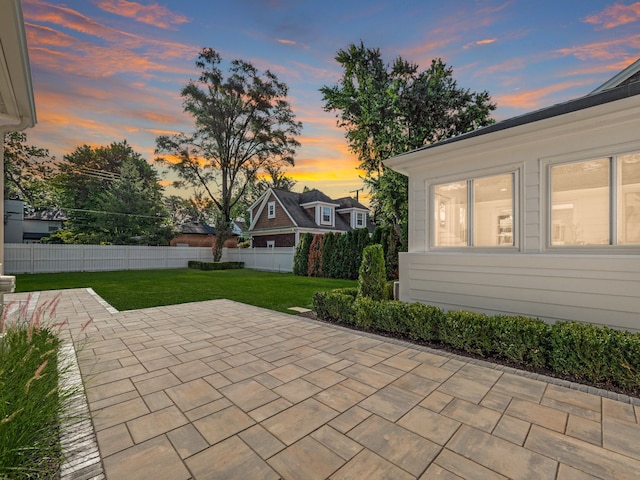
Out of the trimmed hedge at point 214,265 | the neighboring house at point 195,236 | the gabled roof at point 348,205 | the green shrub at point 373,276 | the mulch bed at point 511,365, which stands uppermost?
the gabled roof at point 348,205

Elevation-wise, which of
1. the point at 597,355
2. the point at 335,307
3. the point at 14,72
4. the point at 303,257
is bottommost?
the point at 335,307

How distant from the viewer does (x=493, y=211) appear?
4742 millimetres

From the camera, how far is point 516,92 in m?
8.44

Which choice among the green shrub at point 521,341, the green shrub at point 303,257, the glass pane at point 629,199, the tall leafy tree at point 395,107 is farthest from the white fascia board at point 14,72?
the green shrub at point 303,257

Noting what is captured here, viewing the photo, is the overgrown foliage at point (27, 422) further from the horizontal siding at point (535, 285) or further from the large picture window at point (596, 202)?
the large picture window at point (596, 202)

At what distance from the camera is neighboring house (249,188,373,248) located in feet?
63.2

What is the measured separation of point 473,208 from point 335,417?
4172 mm

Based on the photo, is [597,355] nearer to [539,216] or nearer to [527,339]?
[527,339]

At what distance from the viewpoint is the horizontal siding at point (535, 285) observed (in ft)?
11.5

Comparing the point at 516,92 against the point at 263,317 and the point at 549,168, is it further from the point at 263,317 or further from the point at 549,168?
the point at 263,317

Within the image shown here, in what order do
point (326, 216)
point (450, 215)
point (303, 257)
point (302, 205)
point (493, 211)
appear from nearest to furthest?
point (493, 211)
point (450, 215)
point (303, 257)
point (326, 216)
point (302, 205)

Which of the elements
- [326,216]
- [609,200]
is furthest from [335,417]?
[326,216]

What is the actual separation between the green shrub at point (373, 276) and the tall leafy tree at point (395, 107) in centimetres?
576

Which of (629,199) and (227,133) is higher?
(227,133)
